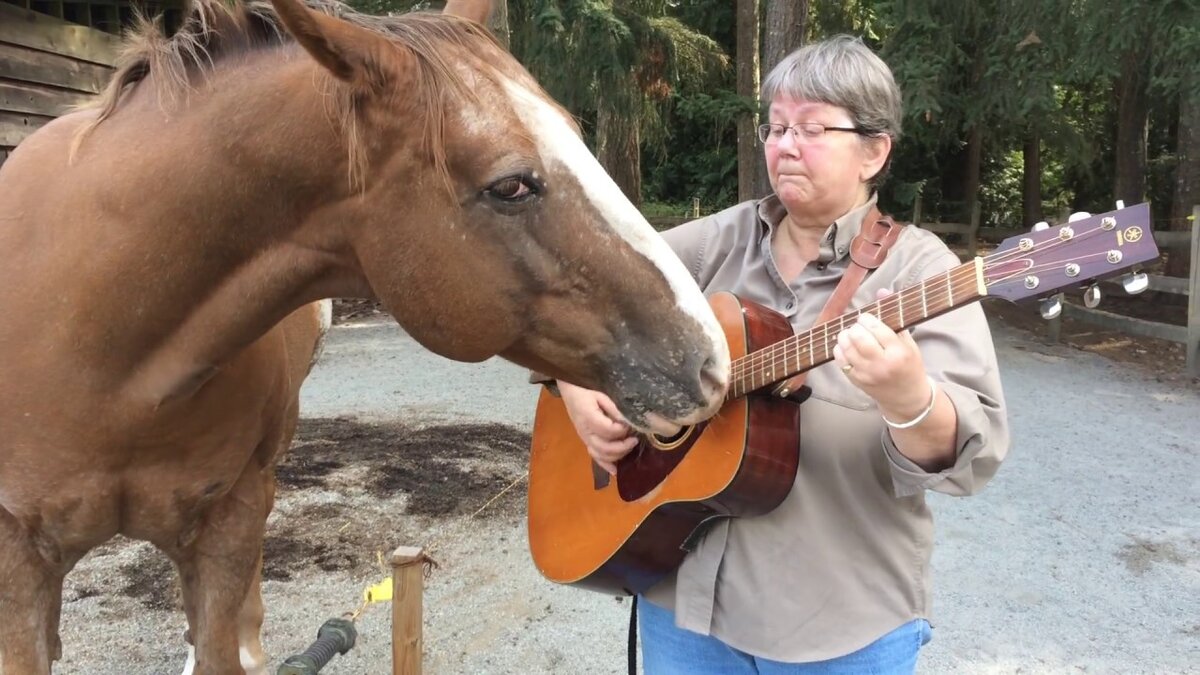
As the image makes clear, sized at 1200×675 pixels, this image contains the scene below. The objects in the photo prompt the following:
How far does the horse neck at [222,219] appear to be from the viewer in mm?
1377

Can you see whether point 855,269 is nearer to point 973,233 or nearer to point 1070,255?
point 1070,255

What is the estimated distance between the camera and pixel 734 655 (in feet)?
5.75

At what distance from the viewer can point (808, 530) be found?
159cm

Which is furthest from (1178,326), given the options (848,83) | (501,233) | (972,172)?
(501,233)

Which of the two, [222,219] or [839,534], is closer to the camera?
[222,219]

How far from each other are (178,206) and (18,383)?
0.52 metres

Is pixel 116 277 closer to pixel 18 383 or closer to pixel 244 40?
pixel 18 383

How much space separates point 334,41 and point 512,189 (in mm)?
341

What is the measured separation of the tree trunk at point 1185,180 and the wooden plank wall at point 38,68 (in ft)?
35.9

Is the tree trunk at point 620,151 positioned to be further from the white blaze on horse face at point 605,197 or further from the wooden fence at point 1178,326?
the white blaze on horse face at point 605,197

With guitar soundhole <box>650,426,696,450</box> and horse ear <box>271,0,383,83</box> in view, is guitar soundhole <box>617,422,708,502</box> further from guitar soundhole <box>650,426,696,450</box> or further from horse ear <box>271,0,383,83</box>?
horse ear <box>271,0,383,83</box>

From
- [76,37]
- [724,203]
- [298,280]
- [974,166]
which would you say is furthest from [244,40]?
[724,203]

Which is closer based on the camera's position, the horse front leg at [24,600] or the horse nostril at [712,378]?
the horse nostril at [712,378]

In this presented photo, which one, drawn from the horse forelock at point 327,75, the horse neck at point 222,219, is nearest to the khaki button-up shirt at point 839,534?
the horse forelock at point 327,75
